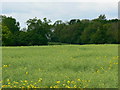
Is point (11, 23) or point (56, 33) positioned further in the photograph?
point (56, 33)

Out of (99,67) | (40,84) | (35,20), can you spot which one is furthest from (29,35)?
(40,84)

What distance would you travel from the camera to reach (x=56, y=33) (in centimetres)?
7431

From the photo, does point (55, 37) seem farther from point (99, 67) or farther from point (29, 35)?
point (99, 67)

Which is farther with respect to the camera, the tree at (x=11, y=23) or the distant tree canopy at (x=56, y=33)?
the tree at (x=11, y=23)

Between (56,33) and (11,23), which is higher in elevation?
(11,23)

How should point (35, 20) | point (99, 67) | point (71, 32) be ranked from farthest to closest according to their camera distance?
point (71, 32), point (35, 20), point (99, 67)

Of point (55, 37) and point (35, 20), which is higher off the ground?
point (35, 20)

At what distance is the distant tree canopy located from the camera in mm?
53719

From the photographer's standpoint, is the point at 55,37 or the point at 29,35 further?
the point at 55,37

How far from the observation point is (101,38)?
67.5 m

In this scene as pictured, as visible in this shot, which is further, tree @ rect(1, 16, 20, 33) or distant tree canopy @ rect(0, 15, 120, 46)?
tree @ rect(1, 16, 20, 33)

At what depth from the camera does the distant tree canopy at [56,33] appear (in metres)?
53.7

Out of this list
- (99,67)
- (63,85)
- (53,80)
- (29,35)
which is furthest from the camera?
(29,35)

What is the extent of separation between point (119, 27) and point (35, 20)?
25610 mm
